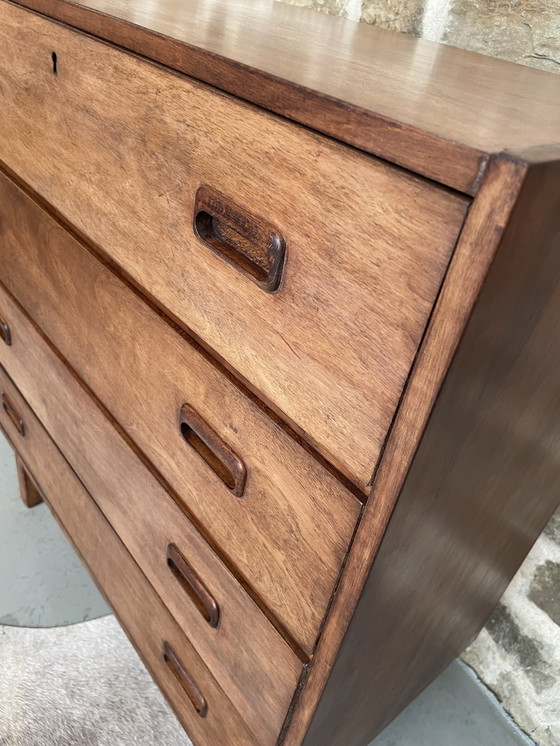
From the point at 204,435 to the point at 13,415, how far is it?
789mm

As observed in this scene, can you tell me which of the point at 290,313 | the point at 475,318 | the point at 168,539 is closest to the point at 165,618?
the point at 168,539

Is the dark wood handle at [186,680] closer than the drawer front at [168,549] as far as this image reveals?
No

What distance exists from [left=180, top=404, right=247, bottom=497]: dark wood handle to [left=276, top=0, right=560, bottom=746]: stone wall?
2.02 feet

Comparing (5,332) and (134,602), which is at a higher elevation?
(5,332)

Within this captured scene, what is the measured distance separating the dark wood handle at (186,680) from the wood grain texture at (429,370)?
356 millimetres

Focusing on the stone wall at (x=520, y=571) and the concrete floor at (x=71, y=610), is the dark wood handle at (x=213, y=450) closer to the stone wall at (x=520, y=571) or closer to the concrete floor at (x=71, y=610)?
the stone wall at (x=520, y=571)

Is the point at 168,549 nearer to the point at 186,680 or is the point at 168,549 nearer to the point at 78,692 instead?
the point at 186,680

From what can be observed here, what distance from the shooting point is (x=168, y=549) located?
2.64 feet

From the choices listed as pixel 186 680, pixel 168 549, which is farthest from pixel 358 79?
pixel 186 680

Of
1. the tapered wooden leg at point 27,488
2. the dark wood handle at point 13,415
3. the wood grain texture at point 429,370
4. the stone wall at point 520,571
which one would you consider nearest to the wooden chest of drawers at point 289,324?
the wood grain texture at point 429,370

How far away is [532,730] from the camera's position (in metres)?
1.12

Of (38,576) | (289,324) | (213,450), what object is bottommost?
(38,576)

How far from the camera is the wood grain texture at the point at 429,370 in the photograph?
339 millimetres

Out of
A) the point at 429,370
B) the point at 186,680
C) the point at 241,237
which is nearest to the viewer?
the point at 429,370
